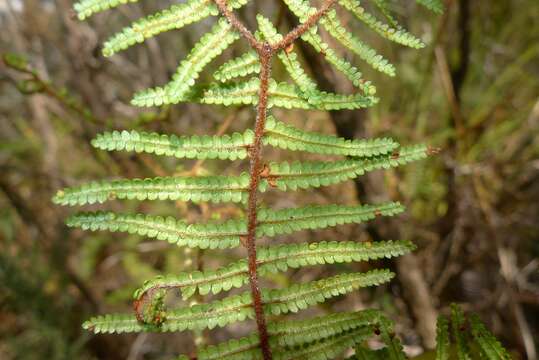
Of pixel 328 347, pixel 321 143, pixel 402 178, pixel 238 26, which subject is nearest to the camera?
pixel 238 26

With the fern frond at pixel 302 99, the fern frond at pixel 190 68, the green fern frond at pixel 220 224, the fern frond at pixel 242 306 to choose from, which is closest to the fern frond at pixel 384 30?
the fern frond at pixel 302 99

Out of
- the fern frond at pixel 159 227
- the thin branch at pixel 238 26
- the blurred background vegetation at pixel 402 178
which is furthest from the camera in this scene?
the blurred background vegetation at pixel 402 178

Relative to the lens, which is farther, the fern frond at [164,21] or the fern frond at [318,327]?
the fern frond at [318,327]

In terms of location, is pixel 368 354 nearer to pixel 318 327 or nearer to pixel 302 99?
pixel 318 327

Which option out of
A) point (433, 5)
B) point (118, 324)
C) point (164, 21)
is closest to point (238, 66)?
point (164, 21)

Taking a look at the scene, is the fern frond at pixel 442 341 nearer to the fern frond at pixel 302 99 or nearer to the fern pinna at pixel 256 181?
the fern pinna at pixel 256 181

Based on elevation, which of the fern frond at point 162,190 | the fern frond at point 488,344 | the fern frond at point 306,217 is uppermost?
the fern frond at point 162,190
